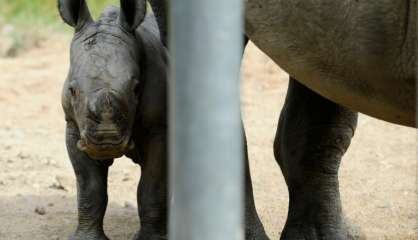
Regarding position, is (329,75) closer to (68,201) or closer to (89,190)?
(89,190)

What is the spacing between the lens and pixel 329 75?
3.37 m

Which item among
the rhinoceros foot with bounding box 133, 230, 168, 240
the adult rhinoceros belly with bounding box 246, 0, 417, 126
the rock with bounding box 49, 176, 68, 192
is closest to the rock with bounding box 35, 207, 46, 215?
the rock with bounding box 49, 176, 68, 192

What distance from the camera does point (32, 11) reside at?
9.96m

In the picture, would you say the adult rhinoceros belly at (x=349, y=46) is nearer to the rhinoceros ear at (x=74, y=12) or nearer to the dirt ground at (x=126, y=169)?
the rhinoceros ear at (x=74, y=12)

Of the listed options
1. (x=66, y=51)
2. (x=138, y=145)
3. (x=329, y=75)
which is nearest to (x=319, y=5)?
(x=329, y=75)

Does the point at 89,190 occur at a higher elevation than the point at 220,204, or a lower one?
lower

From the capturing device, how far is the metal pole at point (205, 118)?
5.20 feet

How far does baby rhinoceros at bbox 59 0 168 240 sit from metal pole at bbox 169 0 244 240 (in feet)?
7.67

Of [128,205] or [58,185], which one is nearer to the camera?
[128,205]

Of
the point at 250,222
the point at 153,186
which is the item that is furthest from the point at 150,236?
the point at 250,222

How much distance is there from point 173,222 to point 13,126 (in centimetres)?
560

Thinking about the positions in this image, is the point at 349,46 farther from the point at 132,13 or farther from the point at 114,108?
the point at 132,13

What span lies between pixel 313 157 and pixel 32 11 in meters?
5.94

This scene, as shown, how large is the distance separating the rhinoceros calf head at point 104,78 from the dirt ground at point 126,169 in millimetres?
738
